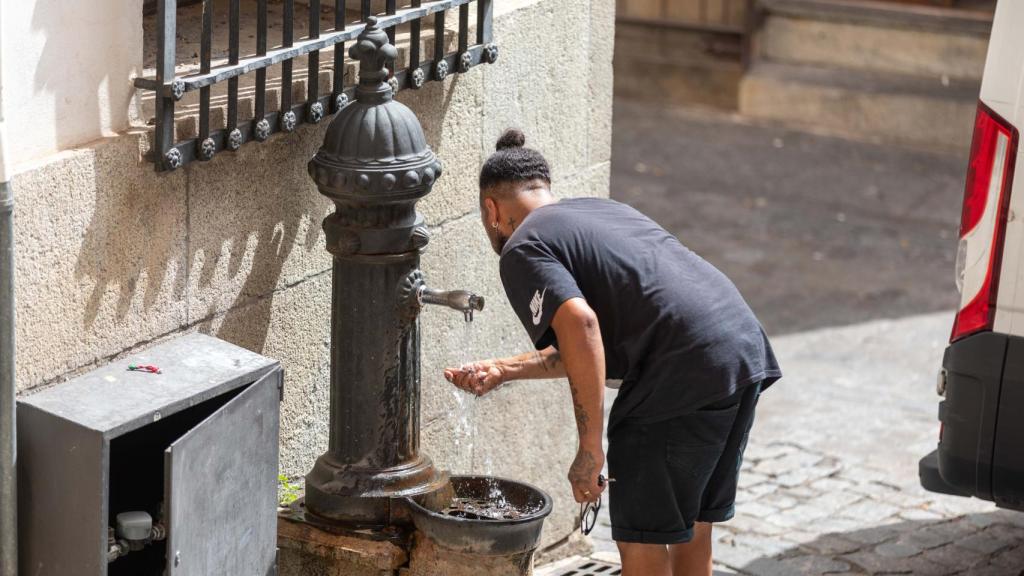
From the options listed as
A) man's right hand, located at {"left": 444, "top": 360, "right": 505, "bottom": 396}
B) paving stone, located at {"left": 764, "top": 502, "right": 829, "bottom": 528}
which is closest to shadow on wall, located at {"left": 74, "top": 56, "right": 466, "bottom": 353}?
man's right hand, located at {"left": 444, "top": 360, "right": 505, "bottom": 396}

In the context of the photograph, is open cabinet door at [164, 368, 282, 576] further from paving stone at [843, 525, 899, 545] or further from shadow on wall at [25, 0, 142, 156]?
paving stone at [843, 525, 899, 545]

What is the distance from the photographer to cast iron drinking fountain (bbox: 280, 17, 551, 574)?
387 cm

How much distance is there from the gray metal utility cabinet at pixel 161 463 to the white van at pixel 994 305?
2.30 m

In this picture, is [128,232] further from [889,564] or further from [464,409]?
[889,564]

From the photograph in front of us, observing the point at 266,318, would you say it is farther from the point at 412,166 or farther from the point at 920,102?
the point at 920,102

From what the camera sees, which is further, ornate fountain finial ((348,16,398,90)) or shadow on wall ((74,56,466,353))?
ornate fountain finial ((348,16,398,90))

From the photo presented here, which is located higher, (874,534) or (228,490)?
(228,490)

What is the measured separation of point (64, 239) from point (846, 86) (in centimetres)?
1091

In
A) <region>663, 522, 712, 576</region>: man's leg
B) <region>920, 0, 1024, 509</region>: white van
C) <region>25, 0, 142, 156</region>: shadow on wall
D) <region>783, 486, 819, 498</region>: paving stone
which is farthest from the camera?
<region>783, 486, 819, 498</region>: paving stone

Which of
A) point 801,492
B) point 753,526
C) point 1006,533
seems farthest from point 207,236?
point 1006,533

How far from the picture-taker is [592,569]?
5.25 metres

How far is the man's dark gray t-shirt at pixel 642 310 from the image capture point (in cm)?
409

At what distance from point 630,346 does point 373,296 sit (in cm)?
A: 70

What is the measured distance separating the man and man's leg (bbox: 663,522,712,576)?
0.19 metres
